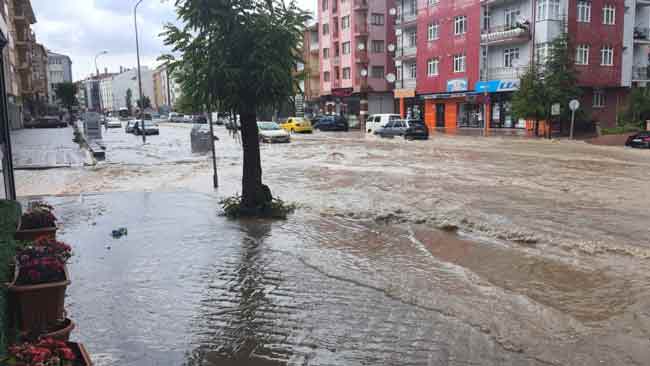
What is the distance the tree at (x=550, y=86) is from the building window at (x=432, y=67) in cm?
1449

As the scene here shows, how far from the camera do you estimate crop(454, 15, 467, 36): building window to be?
47691mm

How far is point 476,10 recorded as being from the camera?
4591 centimetres

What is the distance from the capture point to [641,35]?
1757 inches

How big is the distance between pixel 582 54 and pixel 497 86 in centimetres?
621

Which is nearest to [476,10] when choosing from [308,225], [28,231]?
[308,225]

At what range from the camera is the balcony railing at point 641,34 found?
146 feet

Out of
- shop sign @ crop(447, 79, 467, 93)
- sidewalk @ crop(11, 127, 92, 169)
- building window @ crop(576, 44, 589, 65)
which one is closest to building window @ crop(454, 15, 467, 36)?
shop sign @ crop(447, 79, 467, 93)

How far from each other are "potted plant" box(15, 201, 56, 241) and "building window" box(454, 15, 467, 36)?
4433 cm

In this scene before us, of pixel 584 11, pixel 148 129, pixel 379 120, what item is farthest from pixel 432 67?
pixel 148 129

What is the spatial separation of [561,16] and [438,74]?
43.3 ft

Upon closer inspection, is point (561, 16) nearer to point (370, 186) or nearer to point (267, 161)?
point (267, 161)

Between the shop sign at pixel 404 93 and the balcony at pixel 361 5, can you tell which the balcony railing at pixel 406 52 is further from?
the balcony at pixel 361 5

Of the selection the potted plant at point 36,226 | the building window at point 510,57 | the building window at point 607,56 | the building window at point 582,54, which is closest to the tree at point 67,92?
the building window at point 510,57

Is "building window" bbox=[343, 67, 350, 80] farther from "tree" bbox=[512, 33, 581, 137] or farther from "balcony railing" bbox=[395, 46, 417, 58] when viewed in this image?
"tree" bbox=[512, 33, 581, 137]
